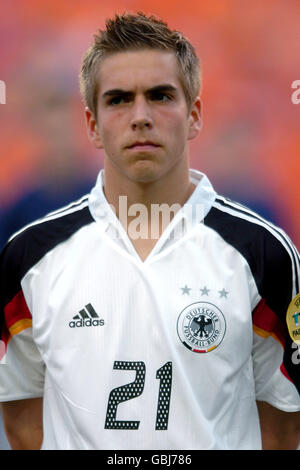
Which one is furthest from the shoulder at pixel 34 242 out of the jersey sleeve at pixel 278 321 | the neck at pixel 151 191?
the jersey sleeve at pixel 278 321

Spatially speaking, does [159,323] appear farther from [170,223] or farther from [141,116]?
[141,116]

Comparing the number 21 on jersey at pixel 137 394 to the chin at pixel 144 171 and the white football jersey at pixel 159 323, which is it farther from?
the chin at pixel 144 171

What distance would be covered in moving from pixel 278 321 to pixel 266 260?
0.63ft

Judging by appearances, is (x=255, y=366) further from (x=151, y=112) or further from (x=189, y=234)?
(x=151, y=112)

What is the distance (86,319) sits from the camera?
1.79 meters

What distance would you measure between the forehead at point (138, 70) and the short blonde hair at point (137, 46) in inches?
0.8

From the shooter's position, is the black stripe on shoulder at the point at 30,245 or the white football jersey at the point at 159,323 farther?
the black stripe on shoulder at the point at 30,245

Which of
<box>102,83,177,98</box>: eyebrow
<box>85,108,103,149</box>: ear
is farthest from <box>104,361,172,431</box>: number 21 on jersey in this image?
<box>102,83,177,98</box>: eyebrow

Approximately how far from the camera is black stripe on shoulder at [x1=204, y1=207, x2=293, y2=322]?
1793 millimetres

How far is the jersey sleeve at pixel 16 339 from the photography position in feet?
6.25

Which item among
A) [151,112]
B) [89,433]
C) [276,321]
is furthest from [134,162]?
[89,433]

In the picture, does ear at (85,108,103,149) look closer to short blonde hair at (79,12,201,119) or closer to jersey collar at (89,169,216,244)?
short blonde hair at (79,12,201,119)

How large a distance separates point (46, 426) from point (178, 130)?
98 centimetres

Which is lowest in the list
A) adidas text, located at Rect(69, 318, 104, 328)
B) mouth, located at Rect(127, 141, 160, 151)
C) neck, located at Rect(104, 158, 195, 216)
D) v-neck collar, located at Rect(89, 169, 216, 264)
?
adidas text, located at Rect(69, 318, 104, 328)
